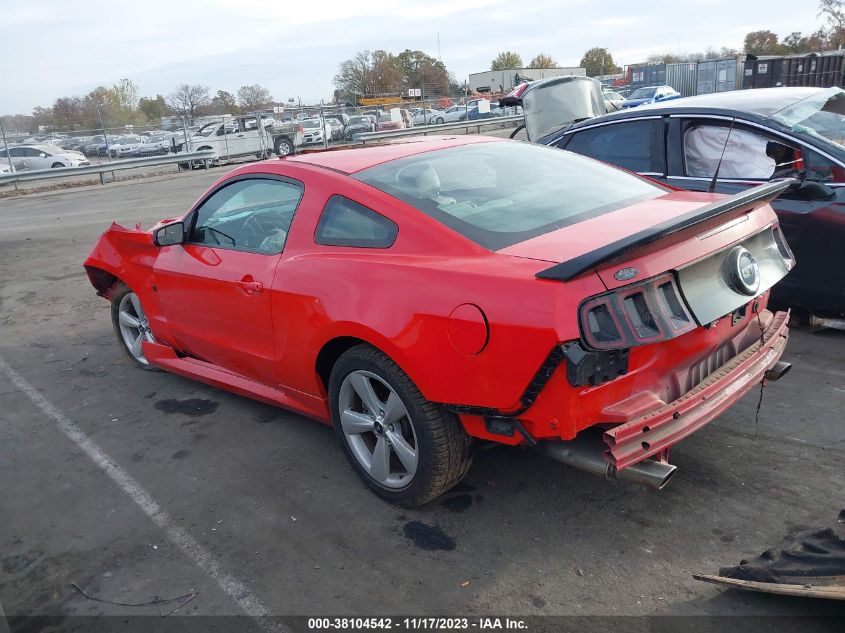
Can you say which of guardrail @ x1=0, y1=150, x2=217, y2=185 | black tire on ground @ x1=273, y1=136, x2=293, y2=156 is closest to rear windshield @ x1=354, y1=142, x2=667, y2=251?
guardrail @ x1=0, y1=150, x2=217, y2=185

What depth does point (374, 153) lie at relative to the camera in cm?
396

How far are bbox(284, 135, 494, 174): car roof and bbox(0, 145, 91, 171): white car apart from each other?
25040 mm

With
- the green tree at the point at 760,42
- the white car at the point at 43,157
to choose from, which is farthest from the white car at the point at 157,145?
the green tree at the point at 760,42

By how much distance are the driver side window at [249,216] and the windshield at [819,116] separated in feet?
11.6

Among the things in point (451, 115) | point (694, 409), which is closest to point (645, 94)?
point (451, 115)

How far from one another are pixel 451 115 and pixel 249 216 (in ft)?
118

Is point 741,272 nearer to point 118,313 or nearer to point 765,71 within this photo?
point 118,313

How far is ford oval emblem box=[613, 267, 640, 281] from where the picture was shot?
8.57ft

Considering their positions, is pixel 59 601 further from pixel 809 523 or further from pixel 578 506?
pixel 809 523

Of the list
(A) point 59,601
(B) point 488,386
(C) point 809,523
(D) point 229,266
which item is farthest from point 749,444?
(A) point 59,601

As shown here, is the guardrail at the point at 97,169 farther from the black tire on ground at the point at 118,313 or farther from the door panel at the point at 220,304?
the door panel at the point at 220,304

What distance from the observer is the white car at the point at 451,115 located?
37044 mm

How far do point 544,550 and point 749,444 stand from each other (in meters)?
1.38

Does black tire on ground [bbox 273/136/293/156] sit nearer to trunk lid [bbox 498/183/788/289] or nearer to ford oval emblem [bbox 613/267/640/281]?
trunk lid [bbox 498/183/788/289]
